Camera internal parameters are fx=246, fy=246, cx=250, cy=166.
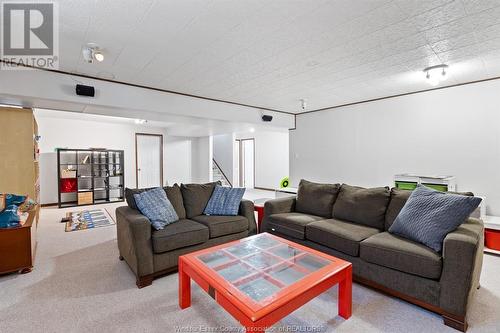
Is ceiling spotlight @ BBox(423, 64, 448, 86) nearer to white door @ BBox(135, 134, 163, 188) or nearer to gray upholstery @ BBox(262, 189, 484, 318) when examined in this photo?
gray upholstery @ BBox(262, 189, 484, 318)

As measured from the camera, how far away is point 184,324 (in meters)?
1.87

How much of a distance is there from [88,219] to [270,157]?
599cm

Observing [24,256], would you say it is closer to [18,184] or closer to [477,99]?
[18,184]

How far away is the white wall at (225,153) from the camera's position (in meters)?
9.29

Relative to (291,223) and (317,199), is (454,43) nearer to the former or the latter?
(317,199)

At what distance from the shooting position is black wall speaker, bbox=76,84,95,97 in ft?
10.5

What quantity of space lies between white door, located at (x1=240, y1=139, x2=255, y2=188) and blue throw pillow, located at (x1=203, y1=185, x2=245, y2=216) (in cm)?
649

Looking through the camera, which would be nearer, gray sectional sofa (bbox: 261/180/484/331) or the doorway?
gray sectional sofa (bbox: 261/180/484/331)

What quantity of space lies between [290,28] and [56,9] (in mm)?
1807

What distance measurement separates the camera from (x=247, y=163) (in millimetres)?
10398

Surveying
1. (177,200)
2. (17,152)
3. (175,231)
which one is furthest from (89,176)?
(175,231)

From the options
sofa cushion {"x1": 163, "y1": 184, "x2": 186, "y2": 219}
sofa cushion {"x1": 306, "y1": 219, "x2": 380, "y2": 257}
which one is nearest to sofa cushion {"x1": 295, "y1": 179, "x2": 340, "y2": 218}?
sofa cushion {"x1": 306, "y1": 219, "x2": 380, "y2": 257}

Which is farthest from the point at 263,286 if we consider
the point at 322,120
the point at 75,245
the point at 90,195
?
the point at 90,195

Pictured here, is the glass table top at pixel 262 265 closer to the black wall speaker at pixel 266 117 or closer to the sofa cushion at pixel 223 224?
the sofa cushion at pixel 223 224
